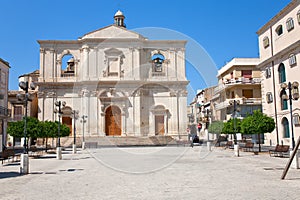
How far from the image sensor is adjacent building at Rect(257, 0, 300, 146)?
79.8 feet

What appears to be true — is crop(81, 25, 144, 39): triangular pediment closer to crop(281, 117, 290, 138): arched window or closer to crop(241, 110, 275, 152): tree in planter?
crop(281, 117, 290, 138): arched window

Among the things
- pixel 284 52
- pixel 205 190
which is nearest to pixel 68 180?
pixel 205 190

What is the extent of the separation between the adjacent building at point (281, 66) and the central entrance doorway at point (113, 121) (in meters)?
17.9

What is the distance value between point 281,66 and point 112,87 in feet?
67.9

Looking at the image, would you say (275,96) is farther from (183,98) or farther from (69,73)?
(69,73)

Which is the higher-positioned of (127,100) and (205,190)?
(127,100)

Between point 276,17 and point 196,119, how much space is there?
1210 inches

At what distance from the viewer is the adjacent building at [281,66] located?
24328mm

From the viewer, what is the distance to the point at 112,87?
4075 cm

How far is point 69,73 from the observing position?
42688 millimetres

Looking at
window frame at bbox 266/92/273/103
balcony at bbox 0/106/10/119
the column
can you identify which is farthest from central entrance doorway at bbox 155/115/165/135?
balcony at bbox 0/106/10/119

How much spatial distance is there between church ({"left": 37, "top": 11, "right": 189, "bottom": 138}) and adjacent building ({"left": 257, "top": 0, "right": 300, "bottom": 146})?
44.2ft

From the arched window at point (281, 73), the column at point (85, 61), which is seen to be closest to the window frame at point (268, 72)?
the arched window at point (281, 73)

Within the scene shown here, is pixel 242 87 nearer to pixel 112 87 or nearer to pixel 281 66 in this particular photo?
pixel 281 66
